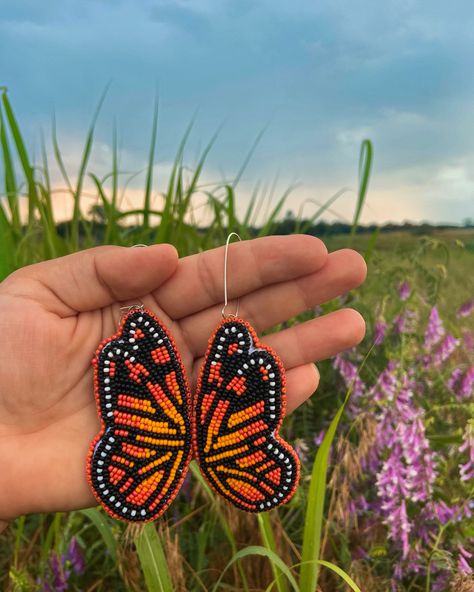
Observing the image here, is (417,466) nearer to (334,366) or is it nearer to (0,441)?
(334,366)

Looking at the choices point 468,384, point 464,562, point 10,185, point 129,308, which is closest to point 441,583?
point 464,562

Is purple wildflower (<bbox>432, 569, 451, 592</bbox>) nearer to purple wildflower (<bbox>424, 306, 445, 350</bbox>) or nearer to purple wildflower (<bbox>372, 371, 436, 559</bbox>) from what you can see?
purple wildflower (<bbox>372, 371, 436, 559</bbox>)

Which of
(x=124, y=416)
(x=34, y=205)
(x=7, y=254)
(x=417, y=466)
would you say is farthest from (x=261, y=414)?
(x=34, y=205)

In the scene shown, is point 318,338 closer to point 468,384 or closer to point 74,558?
point 468,384

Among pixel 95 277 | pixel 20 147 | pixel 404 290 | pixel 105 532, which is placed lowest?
pixel 105 532

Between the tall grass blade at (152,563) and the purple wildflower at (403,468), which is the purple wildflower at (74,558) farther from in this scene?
the purple wildflower at (403,468)
